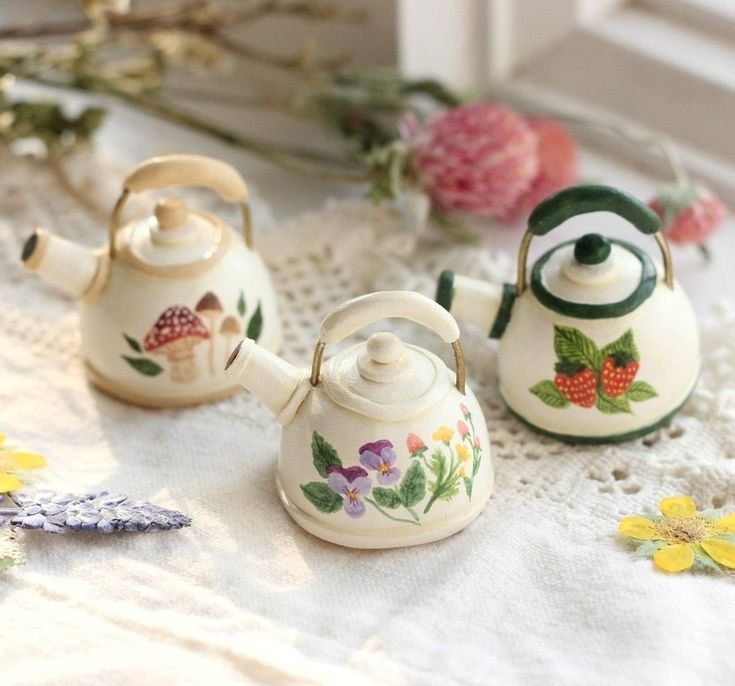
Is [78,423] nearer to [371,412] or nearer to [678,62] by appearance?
[371,412]

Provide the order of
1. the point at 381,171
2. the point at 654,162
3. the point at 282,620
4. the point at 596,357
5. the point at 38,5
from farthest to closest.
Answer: the point at 38,5, the point at 654,162, the point at 381,171, the point at 596,357, the point at 282,620

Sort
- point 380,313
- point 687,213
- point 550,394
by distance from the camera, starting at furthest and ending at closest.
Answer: point 687,213, point 550,394, point 380,313

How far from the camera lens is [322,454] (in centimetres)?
81

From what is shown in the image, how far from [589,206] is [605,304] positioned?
0.07 m

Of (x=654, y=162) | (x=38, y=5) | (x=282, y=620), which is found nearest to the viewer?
(x=282, y=620)

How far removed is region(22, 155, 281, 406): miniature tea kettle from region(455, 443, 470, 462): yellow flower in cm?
23

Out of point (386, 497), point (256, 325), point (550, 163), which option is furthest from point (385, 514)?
point (550, 163)

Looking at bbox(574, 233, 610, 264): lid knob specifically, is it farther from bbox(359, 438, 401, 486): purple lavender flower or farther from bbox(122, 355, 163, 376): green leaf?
bbox(122, 355, 163, 376): green leaf

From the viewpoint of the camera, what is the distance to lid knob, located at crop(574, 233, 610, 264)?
0.86 metres

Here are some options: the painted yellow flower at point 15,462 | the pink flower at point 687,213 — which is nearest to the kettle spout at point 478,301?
the pink flower at point 687,213

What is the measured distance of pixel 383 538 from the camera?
0.82m

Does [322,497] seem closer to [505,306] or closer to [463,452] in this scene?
[463,452]

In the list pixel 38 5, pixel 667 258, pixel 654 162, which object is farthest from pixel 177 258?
pixel 38 5

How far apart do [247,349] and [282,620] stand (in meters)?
0.19
